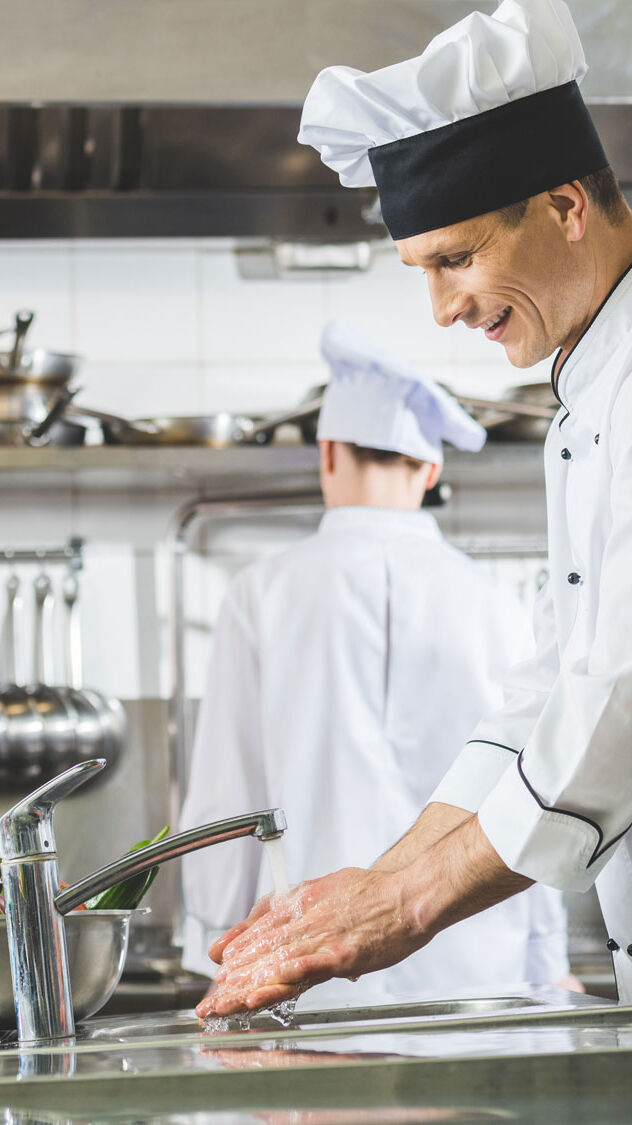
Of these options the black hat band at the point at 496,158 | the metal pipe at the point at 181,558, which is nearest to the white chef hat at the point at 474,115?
the black hat band at the point at 496,158

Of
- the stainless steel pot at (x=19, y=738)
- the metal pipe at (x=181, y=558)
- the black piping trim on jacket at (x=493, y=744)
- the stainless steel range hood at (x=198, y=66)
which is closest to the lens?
the black piping trim on jacket at (x=493, y=744)

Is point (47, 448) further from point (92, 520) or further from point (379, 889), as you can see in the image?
point (379, 889)

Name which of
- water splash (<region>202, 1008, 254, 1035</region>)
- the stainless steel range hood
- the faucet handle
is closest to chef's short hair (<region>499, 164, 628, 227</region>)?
the stainless steel range hood

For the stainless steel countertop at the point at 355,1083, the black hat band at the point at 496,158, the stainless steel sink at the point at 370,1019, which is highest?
the black hat band at the point at 496,158

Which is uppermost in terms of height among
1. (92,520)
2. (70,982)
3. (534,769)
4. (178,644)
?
(92,520)

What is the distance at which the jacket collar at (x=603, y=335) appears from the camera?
107cm

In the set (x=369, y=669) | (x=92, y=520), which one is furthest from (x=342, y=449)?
(x=92, y=520)

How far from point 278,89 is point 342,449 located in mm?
740

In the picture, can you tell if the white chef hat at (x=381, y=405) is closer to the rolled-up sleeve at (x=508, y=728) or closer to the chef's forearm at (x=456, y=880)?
the rolled-up sleeve at (x=508, y=728)

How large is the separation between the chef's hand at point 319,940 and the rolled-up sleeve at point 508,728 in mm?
177

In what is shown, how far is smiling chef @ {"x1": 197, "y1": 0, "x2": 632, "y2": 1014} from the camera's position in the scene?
0.87 meters

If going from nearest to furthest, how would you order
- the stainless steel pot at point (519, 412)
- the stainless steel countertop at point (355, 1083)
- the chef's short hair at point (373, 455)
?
the stainless steel countertop at point (355, 1083) < the chef's short hair at point (373, 455) < the stainless steel pot at point (519, 412)

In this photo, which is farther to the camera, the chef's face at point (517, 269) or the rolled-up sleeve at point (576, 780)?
the chef's face at point (517, 269)

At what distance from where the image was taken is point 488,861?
2.90 feet
